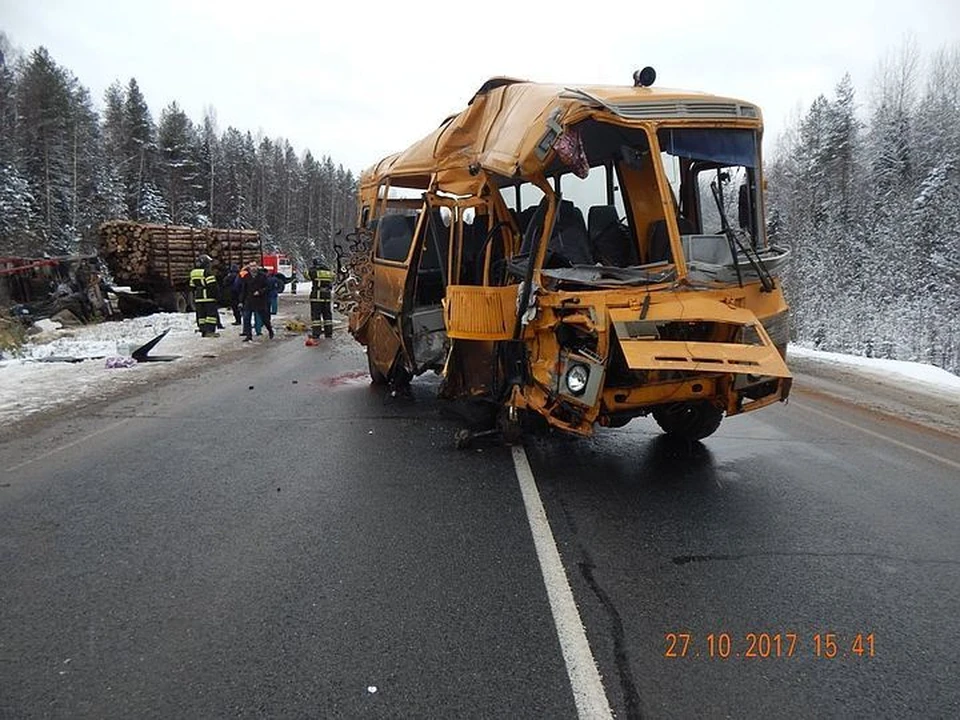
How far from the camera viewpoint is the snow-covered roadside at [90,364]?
805cm

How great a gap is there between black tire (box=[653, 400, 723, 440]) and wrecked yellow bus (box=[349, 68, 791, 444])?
2 cm

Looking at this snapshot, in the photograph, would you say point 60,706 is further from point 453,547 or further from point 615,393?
point 615,393

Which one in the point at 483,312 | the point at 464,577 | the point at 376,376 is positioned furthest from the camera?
the point at 376,376

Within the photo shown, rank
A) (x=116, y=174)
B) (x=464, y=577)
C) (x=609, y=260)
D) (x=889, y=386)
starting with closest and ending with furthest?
(x=464, y=577)
(x=609, y=260)
(x=889, y=386)
(x=116, y=174)

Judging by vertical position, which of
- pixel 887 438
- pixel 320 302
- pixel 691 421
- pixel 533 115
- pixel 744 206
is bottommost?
pixel 887 438

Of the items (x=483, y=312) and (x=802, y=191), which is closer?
(x=483, y=312)

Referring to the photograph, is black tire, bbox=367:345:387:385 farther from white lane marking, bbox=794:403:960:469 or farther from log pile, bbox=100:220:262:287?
log pile, bbox=100:220:262:287

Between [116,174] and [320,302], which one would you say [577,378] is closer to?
[320,302]

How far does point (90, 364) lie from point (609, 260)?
8956mm

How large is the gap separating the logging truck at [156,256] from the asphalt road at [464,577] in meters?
16.8

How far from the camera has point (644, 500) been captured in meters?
4.69

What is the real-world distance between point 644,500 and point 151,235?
69.0 feet

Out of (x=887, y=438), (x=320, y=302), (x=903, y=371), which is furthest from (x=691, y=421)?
(x=320, y=302)

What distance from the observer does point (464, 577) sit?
3504 mm
